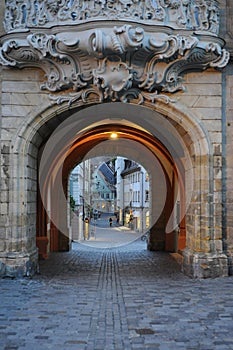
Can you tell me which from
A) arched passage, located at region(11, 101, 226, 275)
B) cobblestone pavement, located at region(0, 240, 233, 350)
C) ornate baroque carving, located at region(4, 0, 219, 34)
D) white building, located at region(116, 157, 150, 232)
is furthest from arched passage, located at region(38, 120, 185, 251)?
white building, located at region(116, 157, 150, 232)

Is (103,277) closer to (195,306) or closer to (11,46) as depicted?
(195,306)

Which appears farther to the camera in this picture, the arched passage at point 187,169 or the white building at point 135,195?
the white building at point 135,195

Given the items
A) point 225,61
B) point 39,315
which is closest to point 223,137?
point 225,61

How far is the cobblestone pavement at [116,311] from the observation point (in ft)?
15.8

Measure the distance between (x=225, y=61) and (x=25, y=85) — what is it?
→ 12.5 feet

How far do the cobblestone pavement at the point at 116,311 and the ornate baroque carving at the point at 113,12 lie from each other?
4642mm

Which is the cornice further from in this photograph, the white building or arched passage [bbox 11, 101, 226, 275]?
the white building

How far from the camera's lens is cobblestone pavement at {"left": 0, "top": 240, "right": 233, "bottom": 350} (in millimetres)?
4826

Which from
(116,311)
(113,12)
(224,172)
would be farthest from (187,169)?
(116,311)

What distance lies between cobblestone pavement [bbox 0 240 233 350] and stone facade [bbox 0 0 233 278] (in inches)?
31.7

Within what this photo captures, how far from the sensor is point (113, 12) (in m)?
8.13

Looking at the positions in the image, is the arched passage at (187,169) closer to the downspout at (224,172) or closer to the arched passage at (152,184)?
the downspout at (224,172)

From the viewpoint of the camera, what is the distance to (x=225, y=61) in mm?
8672

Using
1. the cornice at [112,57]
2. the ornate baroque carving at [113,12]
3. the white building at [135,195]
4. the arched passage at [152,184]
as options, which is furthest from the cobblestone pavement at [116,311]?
the white building at [135,195]
